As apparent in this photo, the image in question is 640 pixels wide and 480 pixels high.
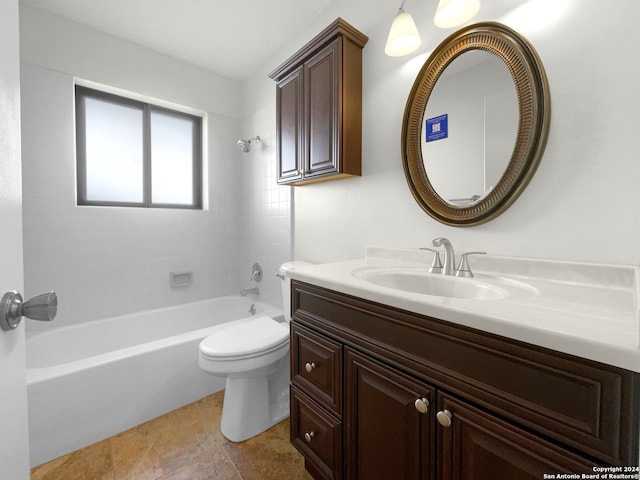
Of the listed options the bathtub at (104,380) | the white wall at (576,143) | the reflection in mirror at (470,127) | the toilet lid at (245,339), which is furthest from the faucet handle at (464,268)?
the bathtub at (104,380)

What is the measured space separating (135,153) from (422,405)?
8.74ft

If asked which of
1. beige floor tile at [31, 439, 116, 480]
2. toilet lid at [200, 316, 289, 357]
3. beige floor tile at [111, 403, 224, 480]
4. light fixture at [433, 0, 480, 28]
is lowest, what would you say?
beige floor tile at [111, 403, 224, 480]

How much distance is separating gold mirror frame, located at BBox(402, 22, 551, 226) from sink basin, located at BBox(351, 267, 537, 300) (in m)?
0.25

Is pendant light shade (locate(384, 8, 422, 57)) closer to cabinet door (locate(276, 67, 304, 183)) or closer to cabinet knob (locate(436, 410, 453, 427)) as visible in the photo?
cabinet door (locate(276, 67, 304, 183))

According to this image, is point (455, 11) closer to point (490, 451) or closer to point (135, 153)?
point (490, 451)

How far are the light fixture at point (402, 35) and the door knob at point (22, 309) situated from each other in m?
1.38

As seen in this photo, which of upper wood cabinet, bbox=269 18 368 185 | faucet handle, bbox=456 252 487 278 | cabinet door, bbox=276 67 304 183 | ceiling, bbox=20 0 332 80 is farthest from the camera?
ceiling, bbox=20 0 332 80

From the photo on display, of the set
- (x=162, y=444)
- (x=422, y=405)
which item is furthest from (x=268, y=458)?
(x=422, y=405)

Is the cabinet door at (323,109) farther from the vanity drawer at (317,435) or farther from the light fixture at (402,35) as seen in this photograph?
the vanity drawer at (317,435)

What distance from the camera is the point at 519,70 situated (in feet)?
3.12

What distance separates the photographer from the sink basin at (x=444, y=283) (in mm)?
882

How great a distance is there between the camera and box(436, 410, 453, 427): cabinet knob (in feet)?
2.19

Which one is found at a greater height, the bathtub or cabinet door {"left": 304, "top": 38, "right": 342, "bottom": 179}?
cabinet door {"left": 304, "top": 38, "right": 342, "bottom": 179}

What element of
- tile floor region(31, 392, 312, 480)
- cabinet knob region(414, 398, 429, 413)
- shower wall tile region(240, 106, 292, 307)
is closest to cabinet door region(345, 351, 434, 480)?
cabinet knob region(414, 398, 429, 413)
